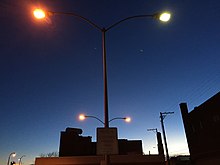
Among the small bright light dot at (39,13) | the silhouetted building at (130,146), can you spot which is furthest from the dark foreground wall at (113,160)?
the silhouetted building at (130,146)

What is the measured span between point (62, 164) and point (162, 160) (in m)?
15.8

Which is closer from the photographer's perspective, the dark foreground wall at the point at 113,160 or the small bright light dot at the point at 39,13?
the small bright light dot at the point at 39,13

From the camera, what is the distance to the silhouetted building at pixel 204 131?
2709 centimetres

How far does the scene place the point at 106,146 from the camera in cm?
696

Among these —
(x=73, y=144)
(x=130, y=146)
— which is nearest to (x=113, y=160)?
(x=73, y=144)

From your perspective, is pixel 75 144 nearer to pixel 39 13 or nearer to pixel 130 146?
pixel 130 146

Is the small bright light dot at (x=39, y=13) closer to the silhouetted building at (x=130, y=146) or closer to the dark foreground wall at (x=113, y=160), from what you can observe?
the dark foreground wall at (x=113, y=160)

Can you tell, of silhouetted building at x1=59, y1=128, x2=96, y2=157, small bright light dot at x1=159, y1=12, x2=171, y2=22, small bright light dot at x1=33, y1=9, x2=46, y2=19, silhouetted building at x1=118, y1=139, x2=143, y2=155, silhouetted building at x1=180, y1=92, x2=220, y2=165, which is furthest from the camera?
silhouetted building at x1=118, y1=139, x2=143, y2=155

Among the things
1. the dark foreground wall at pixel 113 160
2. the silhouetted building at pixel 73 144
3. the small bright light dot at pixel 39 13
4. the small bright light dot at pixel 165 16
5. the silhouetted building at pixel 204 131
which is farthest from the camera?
the silhouetted building at pixel 73 144

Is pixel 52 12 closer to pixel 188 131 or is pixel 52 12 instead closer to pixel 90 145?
pixel 188 131

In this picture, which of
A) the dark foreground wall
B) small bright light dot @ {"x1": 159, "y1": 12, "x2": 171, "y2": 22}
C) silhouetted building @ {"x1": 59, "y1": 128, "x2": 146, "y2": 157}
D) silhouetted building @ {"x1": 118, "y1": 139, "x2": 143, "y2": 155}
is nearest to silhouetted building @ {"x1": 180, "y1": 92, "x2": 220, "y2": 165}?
the dark foreground wall

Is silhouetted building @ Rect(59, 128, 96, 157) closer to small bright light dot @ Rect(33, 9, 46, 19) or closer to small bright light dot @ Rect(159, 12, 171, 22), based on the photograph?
small bright light dot @ Rect(33, 9, 46, 19)

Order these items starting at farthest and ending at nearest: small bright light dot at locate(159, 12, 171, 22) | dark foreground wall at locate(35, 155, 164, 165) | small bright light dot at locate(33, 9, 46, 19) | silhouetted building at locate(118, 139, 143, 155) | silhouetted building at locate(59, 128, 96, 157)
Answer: silhouetted building at locate(118, 139, 143, 155) → silhouetted building at locate(59, 128, 96, 157) → dark foreground wall at locate(35, 155, 164, 165) → small bright light dot at locate(159, 12, 171, 22) → small bright light dot at locate(33, 9, 46, 19)

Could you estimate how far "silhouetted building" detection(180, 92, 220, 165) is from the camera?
88.9 feet
